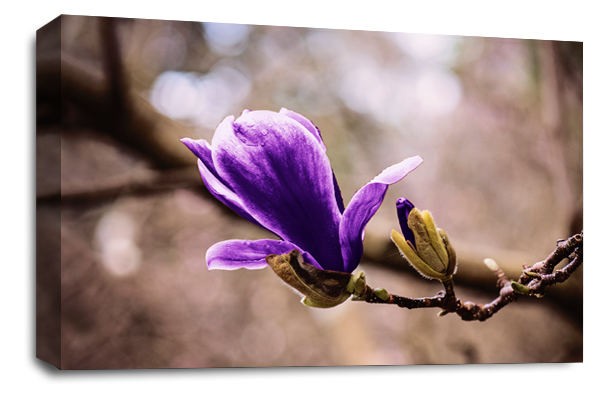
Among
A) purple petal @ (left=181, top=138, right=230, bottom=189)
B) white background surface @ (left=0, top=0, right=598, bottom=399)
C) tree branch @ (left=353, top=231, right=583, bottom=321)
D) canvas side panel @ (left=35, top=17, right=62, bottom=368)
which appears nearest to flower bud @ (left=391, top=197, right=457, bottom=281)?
tree branch @ (left=353, top=231, right=583, bottom=321)

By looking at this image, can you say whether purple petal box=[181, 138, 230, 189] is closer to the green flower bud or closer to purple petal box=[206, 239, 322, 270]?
purple petal box=[206, 239, 322, 270]

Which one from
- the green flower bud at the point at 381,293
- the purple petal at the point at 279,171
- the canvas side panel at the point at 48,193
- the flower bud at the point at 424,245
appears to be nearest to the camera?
the purple petal at the point at 279,171

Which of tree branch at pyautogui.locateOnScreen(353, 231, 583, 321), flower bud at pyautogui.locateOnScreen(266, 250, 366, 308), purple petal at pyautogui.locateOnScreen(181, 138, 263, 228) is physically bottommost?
tree branch at pyautogui.locateOnScreen(353, 231, 583, 321)

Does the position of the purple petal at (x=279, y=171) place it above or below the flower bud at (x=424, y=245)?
above

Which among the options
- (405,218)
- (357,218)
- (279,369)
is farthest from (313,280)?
(279,369)

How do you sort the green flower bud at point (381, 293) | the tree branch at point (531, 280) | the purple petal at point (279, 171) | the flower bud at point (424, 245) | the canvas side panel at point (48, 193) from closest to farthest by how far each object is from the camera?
the purple petal at point (279, 171), the flower bud at point (424, 245), the green flower bud at point (381, 293), the canvas side panel at point (48, 193), the tree branch at point (531, 280)

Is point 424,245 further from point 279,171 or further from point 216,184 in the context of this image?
point 216,184

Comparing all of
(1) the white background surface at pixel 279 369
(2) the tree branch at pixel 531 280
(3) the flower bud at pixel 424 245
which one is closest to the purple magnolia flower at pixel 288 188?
(3) the flower bud at pixel 424 245

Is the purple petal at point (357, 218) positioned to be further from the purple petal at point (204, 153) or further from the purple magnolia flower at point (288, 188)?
the purple petal at point (204, 153)
